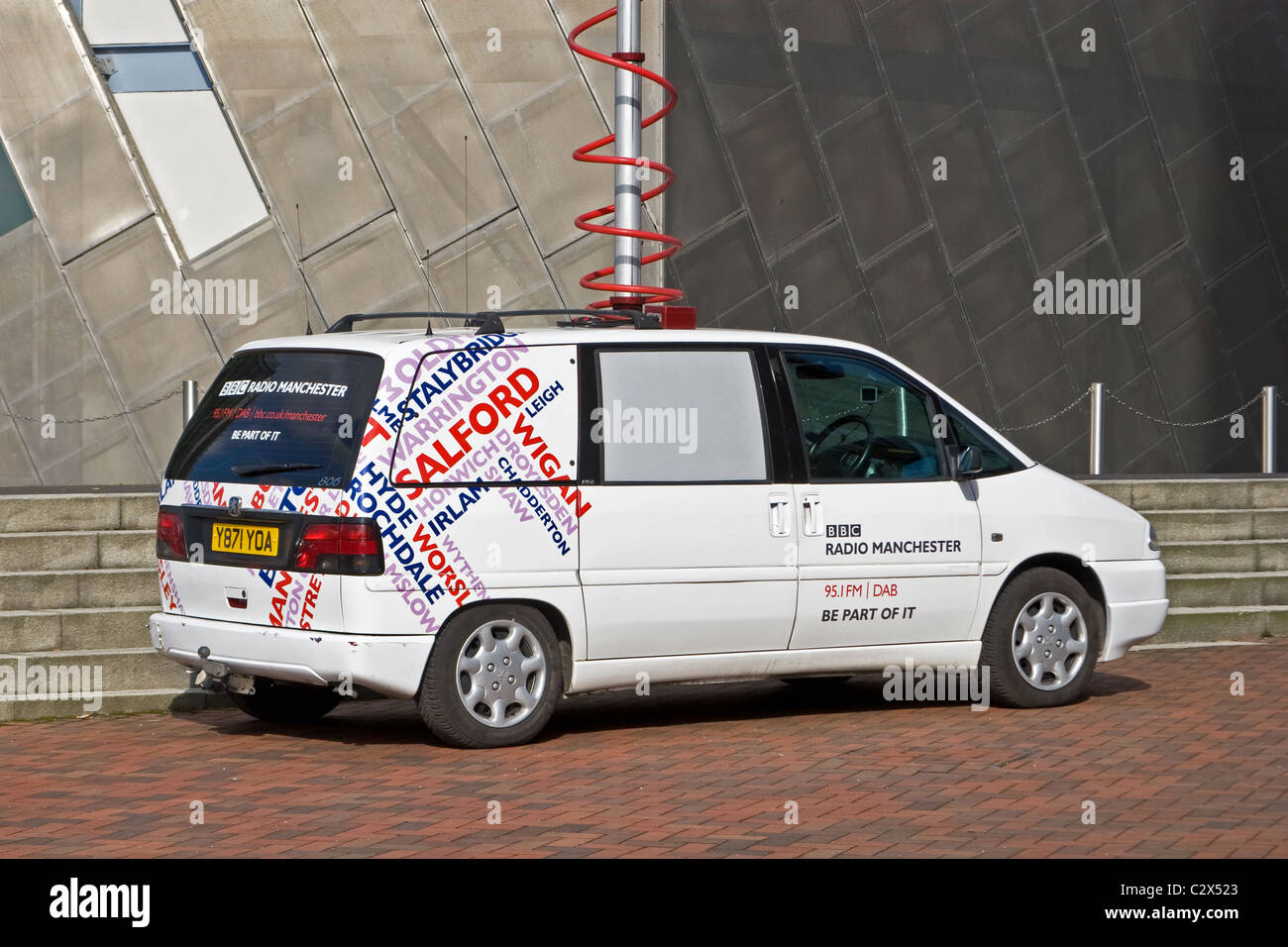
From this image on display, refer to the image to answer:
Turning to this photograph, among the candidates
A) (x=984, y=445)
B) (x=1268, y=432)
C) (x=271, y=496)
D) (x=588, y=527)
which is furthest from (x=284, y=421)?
(x=1268, y=432)

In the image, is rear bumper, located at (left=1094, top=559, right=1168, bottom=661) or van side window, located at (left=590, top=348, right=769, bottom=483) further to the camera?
rear bumper, located at (left=1094, top=559, right=1168, bottom=661)

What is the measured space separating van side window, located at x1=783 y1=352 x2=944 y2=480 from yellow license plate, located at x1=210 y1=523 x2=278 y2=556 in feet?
8.67

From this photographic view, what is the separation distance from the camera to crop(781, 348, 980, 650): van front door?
31.4 feet

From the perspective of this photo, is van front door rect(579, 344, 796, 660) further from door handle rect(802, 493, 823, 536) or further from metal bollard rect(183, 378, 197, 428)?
metal bollard rect(183, 378, 197, 428)

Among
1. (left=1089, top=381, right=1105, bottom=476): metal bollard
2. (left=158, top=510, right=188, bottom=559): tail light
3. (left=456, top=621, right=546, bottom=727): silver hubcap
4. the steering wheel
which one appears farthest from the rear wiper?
(left=1089, top=381, right=1105, bottom=476): metal bollard

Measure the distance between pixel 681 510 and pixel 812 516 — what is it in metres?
0.72

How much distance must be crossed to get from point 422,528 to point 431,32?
42.6ft

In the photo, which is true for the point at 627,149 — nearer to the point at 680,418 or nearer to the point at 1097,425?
the point at 680,418

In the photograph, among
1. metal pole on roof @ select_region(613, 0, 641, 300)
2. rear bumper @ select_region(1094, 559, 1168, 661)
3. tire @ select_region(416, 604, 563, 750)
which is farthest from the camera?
metal pole on roof @ select_region(613, 0, 641, 300)

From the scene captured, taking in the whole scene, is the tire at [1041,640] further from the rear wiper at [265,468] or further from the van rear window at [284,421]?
the rear wiper at [265,468]

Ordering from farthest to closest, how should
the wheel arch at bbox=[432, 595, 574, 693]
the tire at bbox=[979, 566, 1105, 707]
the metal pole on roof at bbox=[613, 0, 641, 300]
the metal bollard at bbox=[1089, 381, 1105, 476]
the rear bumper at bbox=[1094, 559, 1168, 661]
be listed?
the metal bollard at bbox=[1089, 381, 1105, 476]
the metal pole on roof at bbox=[613, 0, 641, 300]
the rear bumper at bbox=[1094, 559, 1168, 661]
the tire at bbox=[979, 566, 1105, 707]
the wheel arch at bbox=[432, 595, 574, 693]

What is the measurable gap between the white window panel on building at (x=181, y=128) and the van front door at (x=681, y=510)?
12.1 meters

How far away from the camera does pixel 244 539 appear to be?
881 cm

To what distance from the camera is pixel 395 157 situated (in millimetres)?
20562
